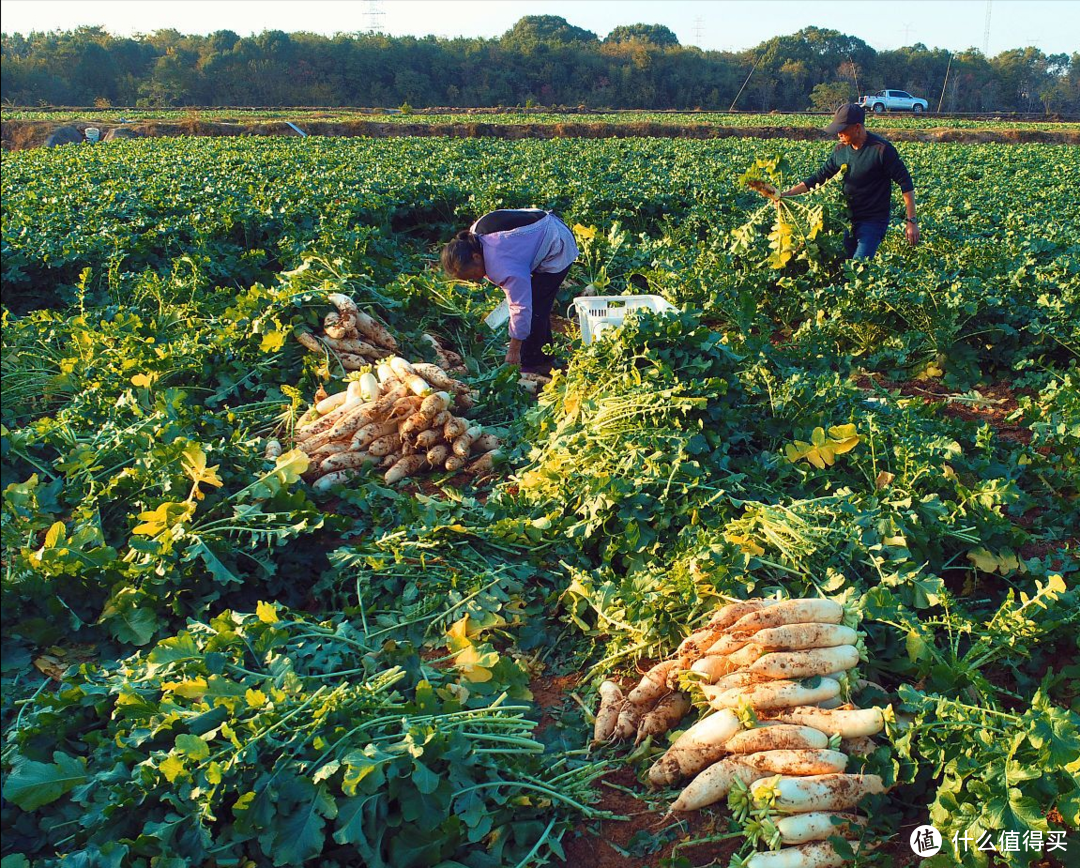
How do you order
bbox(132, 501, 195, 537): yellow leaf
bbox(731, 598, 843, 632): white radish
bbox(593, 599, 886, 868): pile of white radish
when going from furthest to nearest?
1. bbox(132, 501, 195, 537): yellow leaf
2. bbox(731, 598, 843, 632): white radish
3. bbox(593, 599, 886, 868): pile of white radish

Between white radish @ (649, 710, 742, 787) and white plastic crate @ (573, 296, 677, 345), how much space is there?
3.51 meters

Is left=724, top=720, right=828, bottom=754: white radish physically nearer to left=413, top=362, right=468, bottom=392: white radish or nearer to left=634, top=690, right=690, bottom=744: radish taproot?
left=634, top=690, right=690, bottom=744: radish taproot

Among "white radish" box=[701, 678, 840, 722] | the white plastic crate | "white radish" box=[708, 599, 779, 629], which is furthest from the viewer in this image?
the white plastic crate

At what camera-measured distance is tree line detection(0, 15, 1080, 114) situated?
46406mm

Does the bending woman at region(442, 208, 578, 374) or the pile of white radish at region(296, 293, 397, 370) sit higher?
the bending woman at region(442, 208, 578, 374)

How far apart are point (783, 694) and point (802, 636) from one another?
0.21m

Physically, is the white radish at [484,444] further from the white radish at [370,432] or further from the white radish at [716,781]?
the white radish at [716,781]

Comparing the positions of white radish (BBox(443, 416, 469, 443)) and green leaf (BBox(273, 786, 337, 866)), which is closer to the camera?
green leaf (BBox(273, 786, 337, 866))

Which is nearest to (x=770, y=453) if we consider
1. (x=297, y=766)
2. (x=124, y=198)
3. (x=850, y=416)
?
(x=850, y=416)

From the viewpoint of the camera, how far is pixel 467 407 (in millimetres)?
5938

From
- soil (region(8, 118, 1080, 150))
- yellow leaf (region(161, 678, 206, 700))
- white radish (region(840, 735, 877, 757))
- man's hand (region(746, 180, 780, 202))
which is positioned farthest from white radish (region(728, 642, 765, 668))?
soil (region(8, 118, 1080, 150))

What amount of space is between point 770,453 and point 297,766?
9.67 ft

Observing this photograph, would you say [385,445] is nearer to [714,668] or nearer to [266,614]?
[266,614]

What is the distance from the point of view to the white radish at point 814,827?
2.45 meters
